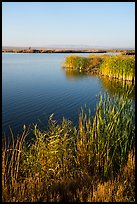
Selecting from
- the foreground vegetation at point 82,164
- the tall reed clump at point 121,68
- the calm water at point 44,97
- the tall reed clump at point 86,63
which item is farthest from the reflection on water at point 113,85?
the foreground vegetation at point 82,164

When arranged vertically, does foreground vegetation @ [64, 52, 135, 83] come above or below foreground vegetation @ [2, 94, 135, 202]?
above

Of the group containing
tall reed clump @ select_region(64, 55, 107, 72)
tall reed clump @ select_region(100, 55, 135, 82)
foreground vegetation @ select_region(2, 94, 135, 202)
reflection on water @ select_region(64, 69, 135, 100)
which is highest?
tall reed clump @ select_region(64, 55, 107, 72)

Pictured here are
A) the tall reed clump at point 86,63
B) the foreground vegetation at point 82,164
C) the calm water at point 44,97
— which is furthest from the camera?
the tall reed clump at point 86,63

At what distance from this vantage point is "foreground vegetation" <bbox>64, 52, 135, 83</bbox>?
17.6m

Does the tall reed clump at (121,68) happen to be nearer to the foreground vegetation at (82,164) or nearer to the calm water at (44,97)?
the calm water at (44,97)

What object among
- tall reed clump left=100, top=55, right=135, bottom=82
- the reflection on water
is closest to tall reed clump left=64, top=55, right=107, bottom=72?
the reflection on water

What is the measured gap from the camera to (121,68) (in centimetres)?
1852

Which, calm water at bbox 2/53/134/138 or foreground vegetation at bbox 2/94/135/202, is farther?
calm water at bbox 2/53/134/138

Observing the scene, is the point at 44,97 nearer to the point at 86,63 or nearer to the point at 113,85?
the point at 113,85

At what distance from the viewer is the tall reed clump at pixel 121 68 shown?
17.3m

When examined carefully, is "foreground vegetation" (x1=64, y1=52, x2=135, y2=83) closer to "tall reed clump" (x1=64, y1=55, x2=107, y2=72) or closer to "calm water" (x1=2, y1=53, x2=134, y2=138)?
"tall reed clump" (x1=64, y1=55, x2=107, y2=72)

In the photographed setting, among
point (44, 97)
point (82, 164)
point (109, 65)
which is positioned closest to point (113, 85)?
point (109, 65)

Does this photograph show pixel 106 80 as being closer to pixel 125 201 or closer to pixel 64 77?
pixel 64 77

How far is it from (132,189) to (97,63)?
71.1ft
